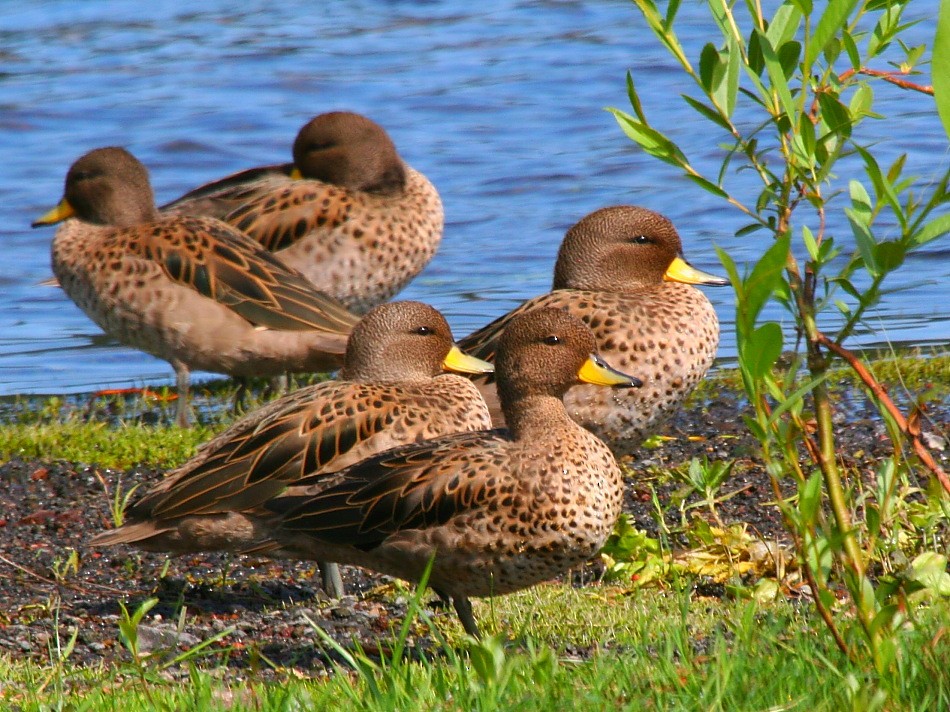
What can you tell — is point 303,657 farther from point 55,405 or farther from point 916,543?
point 55,405

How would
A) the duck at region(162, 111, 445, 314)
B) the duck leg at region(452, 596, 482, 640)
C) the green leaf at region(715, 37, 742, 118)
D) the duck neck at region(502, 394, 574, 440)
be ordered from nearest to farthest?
the green leaf at region(715, 37, 742, 118), the duck leg at region(452, 596, 482, 640), the duck neck at region(502, 394, 574, 440), the duck at region(162, 111, 445, 314)

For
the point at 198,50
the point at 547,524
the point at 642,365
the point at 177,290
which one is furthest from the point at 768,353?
the point at 198,50

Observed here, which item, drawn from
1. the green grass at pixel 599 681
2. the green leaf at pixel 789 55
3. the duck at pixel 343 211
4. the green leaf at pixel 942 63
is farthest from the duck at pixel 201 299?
the green leaf at pixel 942 63

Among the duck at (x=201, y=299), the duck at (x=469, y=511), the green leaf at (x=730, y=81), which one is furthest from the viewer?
the duck at (x=201, y=299)

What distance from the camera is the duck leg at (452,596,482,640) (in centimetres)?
465

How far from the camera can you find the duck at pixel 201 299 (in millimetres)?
7512

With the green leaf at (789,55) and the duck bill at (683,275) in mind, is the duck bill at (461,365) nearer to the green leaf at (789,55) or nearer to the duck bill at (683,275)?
the duck bill at (683,275)

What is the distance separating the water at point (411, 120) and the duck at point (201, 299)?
1.50 metres

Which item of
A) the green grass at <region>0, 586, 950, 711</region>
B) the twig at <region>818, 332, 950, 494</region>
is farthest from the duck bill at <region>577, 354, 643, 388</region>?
the twig at <region>818, 332, 950, 494</region>

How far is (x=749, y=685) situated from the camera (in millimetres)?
3355

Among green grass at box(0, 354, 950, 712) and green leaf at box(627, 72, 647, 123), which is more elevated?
green leaf at box(627, 72, 647, 123)

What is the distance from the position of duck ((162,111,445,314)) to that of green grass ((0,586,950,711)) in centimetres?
428

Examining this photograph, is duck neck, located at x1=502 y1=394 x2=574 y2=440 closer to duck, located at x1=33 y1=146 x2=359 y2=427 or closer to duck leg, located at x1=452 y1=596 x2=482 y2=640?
duck leg, located at x1=452 y1=596 x2=482 y2=640

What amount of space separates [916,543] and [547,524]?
1.36 m
